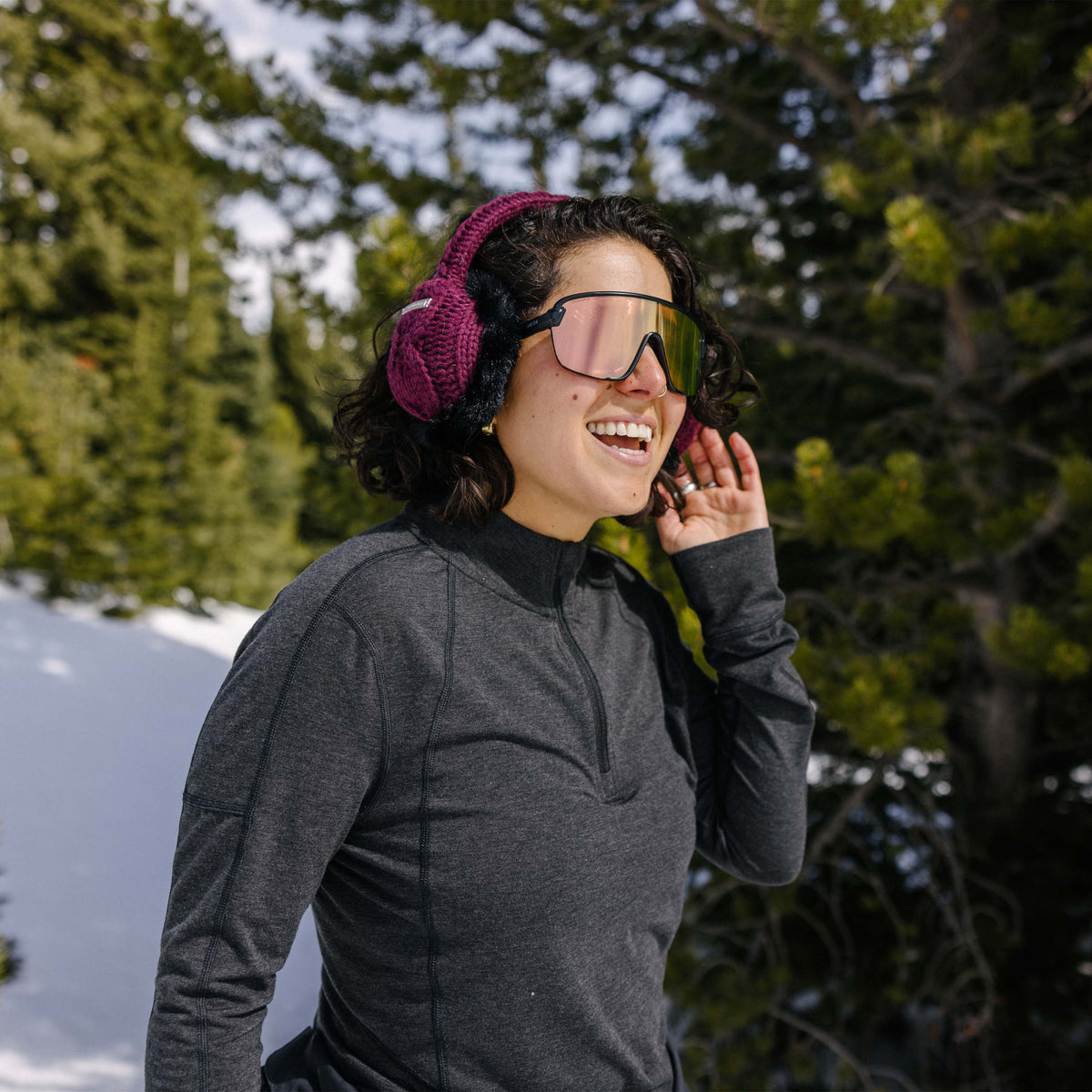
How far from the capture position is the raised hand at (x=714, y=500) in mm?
1342

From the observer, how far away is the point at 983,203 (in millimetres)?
2572

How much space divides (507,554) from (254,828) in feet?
1.48

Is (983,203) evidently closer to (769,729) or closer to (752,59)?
(752,59)

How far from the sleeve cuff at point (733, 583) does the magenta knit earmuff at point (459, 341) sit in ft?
1.49

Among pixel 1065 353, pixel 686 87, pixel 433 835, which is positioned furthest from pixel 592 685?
pixel 686 87

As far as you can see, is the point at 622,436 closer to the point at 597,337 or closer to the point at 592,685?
the point at 597,337

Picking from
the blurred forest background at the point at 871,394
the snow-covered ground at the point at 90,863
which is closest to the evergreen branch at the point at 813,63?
the blurred forest background at the point at 871,394

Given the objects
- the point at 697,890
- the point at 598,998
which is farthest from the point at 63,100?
the point at 598,998

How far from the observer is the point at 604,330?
1052mm

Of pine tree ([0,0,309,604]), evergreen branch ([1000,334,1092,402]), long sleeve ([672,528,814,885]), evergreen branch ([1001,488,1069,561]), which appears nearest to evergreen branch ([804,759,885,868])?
evergreen branch ([1001,488,1069,561])

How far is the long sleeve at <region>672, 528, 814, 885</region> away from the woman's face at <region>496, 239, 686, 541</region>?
266 mm

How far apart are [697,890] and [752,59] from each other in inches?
139

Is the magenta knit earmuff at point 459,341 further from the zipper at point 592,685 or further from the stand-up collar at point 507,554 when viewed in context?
the zipper at point 592,685

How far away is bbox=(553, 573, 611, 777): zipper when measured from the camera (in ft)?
3.49
